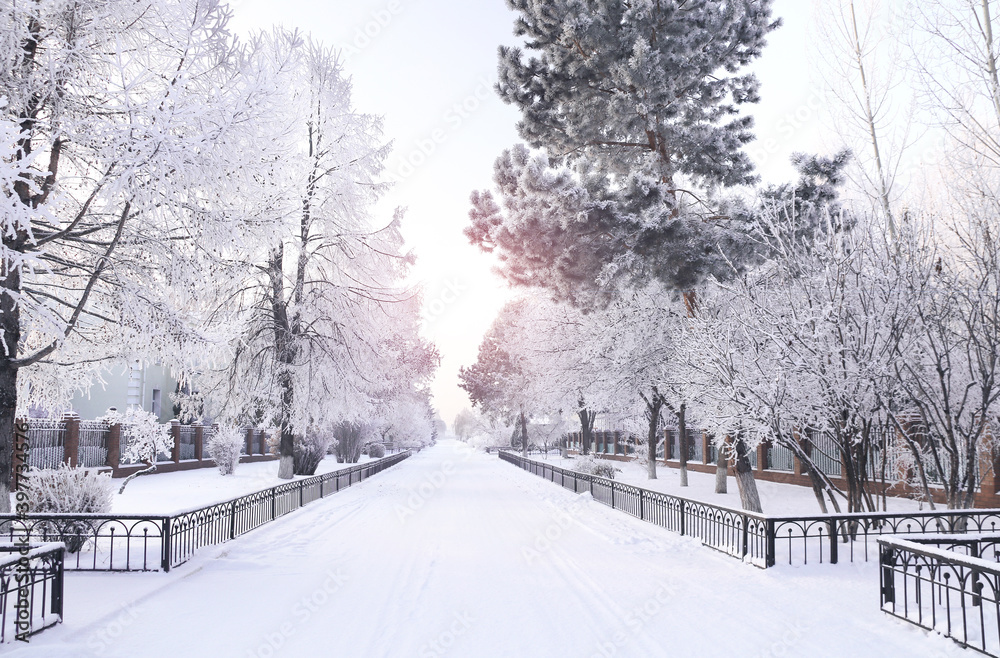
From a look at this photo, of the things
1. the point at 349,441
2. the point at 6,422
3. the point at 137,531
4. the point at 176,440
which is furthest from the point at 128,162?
the point at 349,441

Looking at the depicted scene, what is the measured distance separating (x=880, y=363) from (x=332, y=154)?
1669 centimetres

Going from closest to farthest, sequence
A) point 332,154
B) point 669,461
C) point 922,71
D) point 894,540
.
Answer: point 894,540 < point 922,71 < point 332,154 < point 669,461

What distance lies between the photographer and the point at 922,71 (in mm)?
12633

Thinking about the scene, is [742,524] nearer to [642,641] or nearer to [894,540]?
[894,540]

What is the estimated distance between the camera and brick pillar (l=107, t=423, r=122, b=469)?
23.9 meters

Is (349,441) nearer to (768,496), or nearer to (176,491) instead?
(176,491)

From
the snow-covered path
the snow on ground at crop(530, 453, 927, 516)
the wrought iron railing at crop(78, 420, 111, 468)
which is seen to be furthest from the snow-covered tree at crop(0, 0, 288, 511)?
the wrought iron railing at crop(78, 420, 111, 468)

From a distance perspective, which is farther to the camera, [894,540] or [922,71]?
[922,71]

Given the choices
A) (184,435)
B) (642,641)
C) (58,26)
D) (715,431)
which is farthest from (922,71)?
(184,435)

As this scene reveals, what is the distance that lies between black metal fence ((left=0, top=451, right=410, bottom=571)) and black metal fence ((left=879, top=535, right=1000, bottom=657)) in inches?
345

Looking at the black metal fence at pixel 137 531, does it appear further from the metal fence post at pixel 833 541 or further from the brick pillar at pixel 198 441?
the brick pillar at pixel 198 441

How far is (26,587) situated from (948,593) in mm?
8358

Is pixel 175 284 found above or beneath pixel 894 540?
above

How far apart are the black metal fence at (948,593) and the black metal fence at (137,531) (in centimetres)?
876
